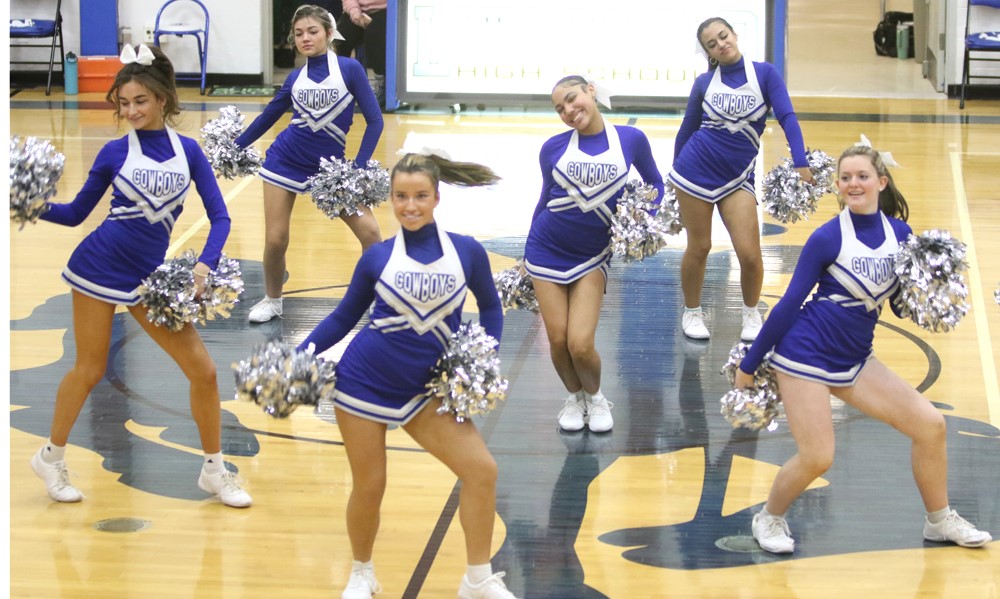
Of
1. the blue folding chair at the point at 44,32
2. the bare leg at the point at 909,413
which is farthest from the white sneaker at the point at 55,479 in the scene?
the blue folding chair at the point at 44,32

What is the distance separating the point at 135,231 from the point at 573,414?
5.96 feet

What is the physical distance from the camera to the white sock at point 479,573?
3.76 meters

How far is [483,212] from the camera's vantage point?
9156 millimetres

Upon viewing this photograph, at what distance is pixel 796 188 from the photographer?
6180mm

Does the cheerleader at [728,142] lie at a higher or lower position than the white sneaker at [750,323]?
higher

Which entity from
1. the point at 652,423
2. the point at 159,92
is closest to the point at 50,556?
the point at 159,92

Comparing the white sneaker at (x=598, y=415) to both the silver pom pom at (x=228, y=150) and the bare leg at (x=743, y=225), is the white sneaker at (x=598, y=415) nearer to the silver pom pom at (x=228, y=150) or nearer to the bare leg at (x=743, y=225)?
the bare leg at (x=743, y=225)

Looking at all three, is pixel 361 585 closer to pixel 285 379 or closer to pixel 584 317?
pixel 285 379

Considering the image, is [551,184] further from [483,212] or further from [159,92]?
[483,212]

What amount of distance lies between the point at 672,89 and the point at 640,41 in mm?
526

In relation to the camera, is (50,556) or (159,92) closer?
(50,556)

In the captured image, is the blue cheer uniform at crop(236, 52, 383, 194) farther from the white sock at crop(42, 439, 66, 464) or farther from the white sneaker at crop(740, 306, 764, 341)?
the white sock at crop(42, 439, 66, 464)

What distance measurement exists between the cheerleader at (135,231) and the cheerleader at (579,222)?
4.13 feet

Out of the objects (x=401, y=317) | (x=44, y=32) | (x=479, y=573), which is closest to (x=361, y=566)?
(x=479, y=573)
